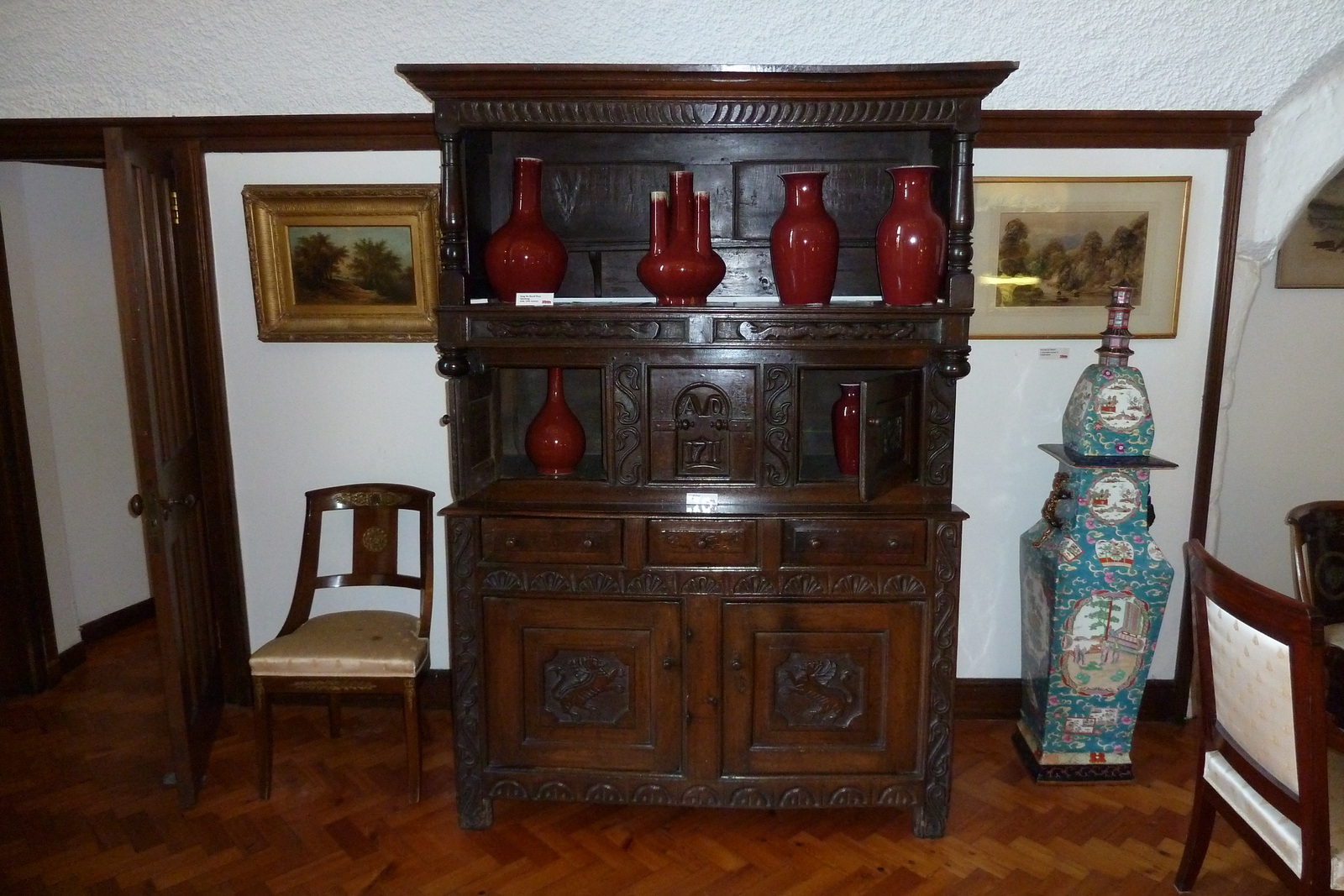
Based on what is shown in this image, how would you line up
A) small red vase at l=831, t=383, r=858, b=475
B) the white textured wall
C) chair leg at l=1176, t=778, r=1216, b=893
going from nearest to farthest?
chair leg at l=1176, t=778, r=1216, b=893 → small red vase at l=831, t=383, r=858, b=475 → the white textured wall

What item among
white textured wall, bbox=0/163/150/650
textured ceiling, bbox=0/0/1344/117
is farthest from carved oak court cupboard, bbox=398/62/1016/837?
white textured wall, bbox=0/163/150/650

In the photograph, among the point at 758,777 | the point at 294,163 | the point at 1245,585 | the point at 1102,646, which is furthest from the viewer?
the point at 294,163

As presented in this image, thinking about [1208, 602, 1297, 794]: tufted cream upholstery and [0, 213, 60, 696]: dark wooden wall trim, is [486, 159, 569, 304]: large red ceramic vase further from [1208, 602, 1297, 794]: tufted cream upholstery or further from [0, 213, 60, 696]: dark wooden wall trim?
[0, 213, 60, 696]: dark wooden wall trim

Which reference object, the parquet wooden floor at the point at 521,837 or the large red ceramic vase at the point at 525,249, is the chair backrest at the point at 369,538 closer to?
the parquet wooden floor at the point at 521,837

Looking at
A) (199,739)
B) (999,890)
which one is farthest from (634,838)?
(199,739)

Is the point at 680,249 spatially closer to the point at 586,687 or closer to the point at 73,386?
the point at 586,687

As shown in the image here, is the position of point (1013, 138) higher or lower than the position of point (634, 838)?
higher

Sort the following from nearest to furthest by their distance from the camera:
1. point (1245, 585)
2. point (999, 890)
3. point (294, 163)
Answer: point (1245, 585) → point (999, 890) → point (294, 163)

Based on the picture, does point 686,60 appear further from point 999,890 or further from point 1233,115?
point 999,890

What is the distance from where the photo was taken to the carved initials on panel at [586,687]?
7.91 ft

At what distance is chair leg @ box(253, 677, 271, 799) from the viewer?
2.61 meters

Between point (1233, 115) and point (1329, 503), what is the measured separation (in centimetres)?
123

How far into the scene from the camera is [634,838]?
2465 millimetres

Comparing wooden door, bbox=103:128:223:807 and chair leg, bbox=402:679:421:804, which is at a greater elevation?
wooden door, bbox=103:128:223:807
